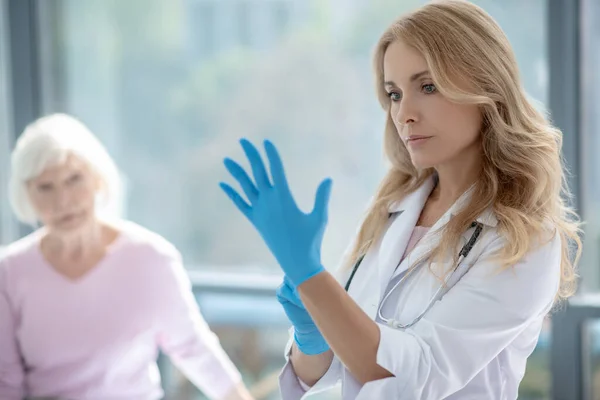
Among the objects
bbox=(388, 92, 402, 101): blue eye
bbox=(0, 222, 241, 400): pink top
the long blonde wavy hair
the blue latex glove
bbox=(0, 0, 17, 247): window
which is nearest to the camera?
the blue latex glove

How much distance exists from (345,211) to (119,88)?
102cm

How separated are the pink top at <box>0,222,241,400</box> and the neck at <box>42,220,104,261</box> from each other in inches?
2.1

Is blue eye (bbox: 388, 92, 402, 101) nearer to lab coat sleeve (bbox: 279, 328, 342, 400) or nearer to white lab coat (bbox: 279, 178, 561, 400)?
white lab coat (bbox: 279, 178, 561, 400)

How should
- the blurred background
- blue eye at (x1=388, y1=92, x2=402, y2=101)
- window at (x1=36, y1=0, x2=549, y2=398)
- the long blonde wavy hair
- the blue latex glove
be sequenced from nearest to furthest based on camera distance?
1. the blue latex glove
2. the long blonde wavy hair
3. blue eye at (x1=388, y1=92, x2=402, y2=101)
4. the blurred background
5. window at (x1=36, y1=0, x2=549, y2=398)

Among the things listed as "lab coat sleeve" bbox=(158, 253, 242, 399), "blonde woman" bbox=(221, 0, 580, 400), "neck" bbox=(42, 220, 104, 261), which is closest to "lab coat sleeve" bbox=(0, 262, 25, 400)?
"neck" bbox=(42, 220, 104, 261)

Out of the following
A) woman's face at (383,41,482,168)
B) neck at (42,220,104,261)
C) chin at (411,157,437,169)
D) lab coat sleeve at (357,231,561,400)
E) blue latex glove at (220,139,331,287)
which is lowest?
neck at (42,220,104,261)

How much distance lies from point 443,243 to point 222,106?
1.59 meters

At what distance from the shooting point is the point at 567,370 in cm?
239

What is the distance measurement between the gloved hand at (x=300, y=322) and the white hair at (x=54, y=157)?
3.70 feet

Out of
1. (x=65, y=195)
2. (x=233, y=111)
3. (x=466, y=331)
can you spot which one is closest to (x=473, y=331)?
(x=466, y=331)

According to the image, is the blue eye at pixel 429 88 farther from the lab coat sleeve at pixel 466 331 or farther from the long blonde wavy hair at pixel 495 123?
the lab coat sleeve at pixel 466 331

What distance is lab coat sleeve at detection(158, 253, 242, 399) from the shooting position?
2289 millimetres

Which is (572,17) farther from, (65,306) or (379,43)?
(65,306)

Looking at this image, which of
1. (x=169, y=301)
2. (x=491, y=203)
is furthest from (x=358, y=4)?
(x=491, y=203)
